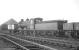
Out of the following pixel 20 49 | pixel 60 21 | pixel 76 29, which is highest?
pixel 60 21

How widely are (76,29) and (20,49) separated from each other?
36.3 ft

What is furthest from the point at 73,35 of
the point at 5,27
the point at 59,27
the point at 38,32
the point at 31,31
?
the point at 5,27

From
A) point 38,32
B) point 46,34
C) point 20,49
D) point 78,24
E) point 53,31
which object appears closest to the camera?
point 20,49

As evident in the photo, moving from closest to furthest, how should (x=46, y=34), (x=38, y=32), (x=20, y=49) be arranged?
1. (x=20, y=49)
2. (x=46, y=34)
3. (x=38, y=32)

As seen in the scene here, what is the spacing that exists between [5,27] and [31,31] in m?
39.9

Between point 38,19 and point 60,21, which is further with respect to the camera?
point 38,19

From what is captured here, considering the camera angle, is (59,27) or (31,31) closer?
(59,27)

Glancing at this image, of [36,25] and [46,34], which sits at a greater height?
[36,25]

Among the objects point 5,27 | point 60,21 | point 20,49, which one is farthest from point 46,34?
point 5,27

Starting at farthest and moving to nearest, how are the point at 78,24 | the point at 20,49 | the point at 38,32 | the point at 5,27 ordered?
the point at 5,27, the point at 38,32, the point at 78,24, the point at 20,49

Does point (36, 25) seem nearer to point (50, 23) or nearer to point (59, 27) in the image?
point (50, 23)

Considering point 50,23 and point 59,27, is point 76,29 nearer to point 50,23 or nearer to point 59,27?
point 59,27

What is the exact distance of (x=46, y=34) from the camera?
2269 centimetres

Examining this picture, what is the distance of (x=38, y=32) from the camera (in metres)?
24.7
